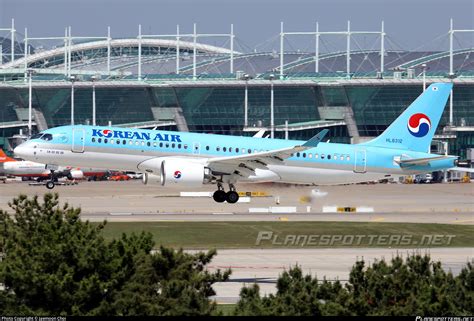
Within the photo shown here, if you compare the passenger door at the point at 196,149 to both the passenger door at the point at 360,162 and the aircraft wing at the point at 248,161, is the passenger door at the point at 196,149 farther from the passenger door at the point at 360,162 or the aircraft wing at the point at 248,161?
the passenger door at the point at 360,162

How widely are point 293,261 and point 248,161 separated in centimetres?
860

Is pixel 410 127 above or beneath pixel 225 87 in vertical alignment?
beneath

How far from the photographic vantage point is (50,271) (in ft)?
124

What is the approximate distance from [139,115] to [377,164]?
358ft

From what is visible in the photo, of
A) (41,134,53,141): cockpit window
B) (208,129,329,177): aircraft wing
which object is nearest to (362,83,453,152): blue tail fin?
(208,129,329,177): aircraft wing

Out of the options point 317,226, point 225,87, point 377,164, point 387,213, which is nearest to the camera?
point 377,164

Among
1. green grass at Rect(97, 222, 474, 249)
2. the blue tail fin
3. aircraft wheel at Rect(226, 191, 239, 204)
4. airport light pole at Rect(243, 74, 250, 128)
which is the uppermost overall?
airport light pole at Rect(243, 74, 250, 128)

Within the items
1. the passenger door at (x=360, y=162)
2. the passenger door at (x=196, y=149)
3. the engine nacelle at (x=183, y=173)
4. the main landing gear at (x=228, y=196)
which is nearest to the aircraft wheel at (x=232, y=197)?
the main landing gear at (x=228, y=196)

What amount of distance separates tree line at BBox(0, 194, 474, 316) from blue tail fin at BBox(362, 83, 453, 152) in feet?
117

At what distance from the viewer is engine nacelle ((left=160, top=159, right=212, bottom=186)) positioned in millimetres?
67438

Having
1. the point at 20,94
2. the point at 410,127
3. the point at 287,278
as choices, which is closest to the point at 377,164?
the point at 410,127

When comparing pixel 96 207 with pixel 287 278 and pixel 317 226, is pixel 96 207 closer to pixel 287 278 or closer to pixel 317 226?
pixel 317 226

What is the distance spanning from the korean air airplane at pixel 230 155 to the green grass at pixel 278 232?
334cm

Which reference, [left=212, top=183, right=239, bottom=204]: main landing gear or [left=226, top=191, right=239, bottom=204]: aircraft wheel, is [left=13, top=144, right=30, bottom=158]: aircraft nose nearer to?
[left=212, top=183, right=239, bottom=204]: main landing gear
